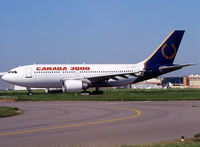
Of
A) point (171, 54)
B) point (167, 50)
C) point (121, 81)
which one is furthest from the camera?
point (171, 54)

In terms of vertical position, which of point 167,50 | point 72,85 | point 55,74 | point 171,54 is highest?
point 167,50

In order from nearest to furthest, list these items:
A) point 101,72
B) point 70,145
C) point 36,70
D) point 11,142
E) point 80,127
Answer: point 70,145, point 11,142, point 80,127, point 36,70, point 101,72

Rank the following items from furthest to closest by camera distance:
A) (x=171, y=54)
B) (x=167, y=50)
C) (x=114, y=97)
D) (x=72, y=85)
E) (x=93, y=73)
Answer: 1. (x=171, y=54)
2. (x=167, y=50)
3. (x=93, y=73)
4. (x=72, y=85)
5. (x=114, y=97)

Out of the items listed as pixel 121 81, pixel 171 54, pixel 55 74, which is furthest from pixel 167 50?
pixel 55 74

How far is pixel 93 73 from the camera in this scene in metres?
48.5

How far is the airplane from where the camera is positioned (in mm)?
45625

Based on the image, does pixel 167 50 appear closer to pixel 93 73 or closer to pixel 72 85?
pixel 93 73

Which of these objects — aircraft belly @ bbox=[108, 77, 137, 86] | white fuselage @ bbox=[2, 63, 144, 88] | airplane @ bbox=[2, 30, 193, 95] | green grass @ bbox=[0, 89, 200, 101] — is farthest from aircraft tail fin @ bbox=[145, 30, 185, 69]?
green grass @ bbox=[0, 89, 200, 101]

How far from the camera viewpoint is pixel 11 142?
11.3m

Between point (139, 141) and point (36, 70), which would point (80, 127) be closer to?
point (139, 141)

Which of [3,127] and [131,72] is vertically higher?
[131,72]

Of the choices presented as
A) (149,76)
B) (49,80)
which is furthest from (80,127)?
(149,76)

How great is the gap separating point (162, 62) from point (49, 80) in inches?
667

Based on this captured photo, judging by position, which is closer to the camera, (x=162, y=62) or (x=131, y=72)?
(x=131, y=72)
